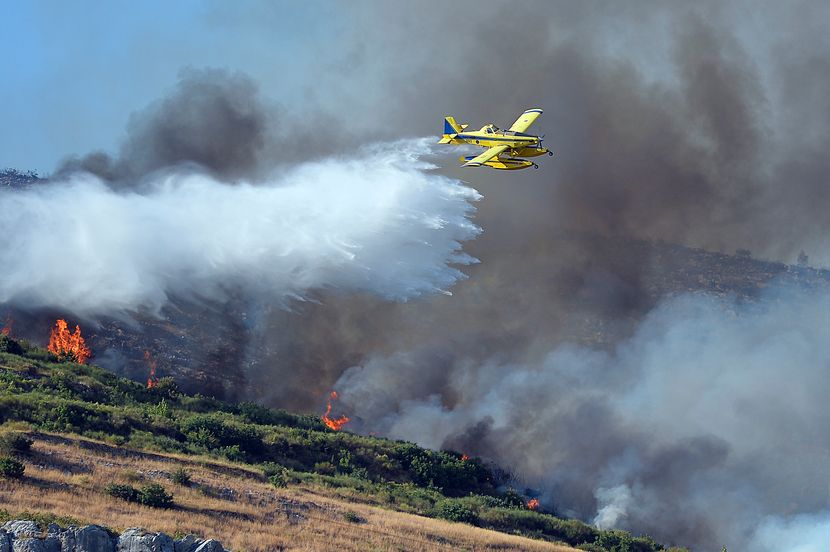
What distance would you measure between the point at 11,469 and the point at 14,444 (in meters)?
2.88

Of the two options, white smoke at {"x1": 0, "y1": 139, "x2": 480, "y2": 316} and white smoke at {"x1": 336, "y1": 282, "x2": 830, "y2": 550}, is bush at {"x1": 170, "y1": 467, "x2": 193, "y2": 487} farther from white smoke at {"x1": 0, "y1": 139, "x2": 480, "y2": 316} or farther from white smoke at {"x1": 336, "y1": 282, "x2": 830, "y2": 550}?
white smoke at {"x1": 0, "y1": 139, "x2": 480, "y2": 316}

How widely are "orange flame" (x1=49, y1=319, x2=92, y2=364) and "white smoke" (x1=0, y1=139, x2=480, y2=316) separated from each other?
1.35 meters

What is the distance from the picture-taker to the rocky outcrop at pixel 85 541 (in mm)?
29578

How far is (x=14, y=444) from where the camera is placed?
38.9 meters

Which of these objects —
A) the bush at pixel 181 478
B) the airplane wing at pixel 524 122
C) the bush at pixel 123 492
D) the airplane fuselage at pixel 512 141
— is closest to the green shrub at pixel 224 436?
the bush at pixel 181 478

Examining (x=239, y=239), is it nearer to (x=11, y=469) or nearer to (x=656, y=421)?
(x=656, y=421)

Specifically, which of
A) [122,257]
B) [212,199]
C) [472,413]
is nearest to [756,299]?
[472,413]

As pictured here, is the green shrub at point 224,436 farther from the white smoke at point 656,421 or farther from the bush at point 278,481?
the white smoke at point 656,421

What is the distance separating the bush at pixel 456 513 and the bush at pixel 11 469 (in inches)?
649

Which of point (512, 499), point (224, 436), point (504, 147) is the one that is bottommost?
point (224, 436)

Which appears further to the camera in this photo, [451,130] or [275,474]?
[451,130]

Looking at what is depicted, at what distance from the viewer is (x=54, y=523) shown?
3086 cm

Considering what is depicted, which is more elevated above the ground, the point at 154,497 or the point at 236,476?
the point at 236,476

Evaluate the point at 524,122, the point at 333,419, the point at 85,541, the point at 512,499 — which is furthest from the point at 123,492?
the point at 524,122
